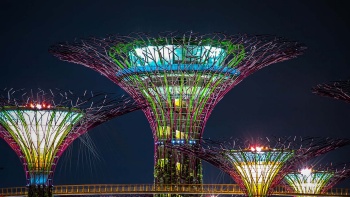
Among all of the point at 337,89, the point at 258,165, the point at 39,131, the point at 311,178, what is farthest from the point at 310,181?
the point at 39,131

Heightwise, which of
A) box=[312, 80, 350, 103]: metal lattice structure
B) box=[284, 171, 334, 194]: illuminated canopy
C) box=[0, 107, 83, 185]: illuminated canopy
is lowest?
box=[284, 171, 334, 194]: illuminated canopy

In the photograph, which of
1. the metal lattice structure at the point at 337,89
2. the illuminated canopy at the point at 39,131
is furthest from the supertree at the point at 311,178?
the illuminated canopy at the point at 39,131

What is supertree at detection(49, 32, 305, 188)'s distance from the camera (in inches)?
3482

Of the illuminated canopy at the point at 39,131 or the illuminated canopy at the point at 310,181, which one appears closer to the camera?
the illuminated canopy at the point at 39,131

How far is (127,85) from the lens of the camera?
299 feet

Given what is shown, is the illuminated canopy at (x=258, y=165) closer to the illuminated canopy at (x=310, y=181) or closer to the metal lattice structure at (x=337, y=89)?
the metal lattice structure at (x=337, y=89)

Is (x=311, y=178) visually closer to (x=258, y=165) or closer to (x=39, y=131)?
(x=258, y=165)

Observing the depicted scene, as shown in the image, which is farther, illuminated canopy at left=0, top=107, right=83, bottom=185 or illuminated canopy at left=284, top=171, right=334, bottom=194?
illuminated canopy at left=284, top=171, right=334, bottom=194

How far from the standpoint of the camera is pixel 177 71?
294 ft

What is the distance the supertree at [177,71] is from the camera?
88438mm

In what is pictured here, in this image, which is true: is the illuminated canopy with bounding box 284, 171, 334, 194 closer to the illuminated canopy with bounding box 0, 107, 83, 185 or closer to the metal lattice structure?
the metal lattice structure

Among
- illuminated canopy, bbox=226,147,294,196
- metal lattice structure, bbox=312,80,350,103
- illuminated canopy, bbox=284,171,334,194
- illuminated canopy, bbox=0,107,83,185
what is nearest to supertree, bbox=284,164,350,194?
illuminated canopy, bbox=284,171,334,194

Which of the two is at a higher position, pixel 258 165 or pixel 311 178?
pixel 258 165

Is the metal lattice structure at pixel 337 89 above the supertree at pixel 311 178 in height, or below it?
above
